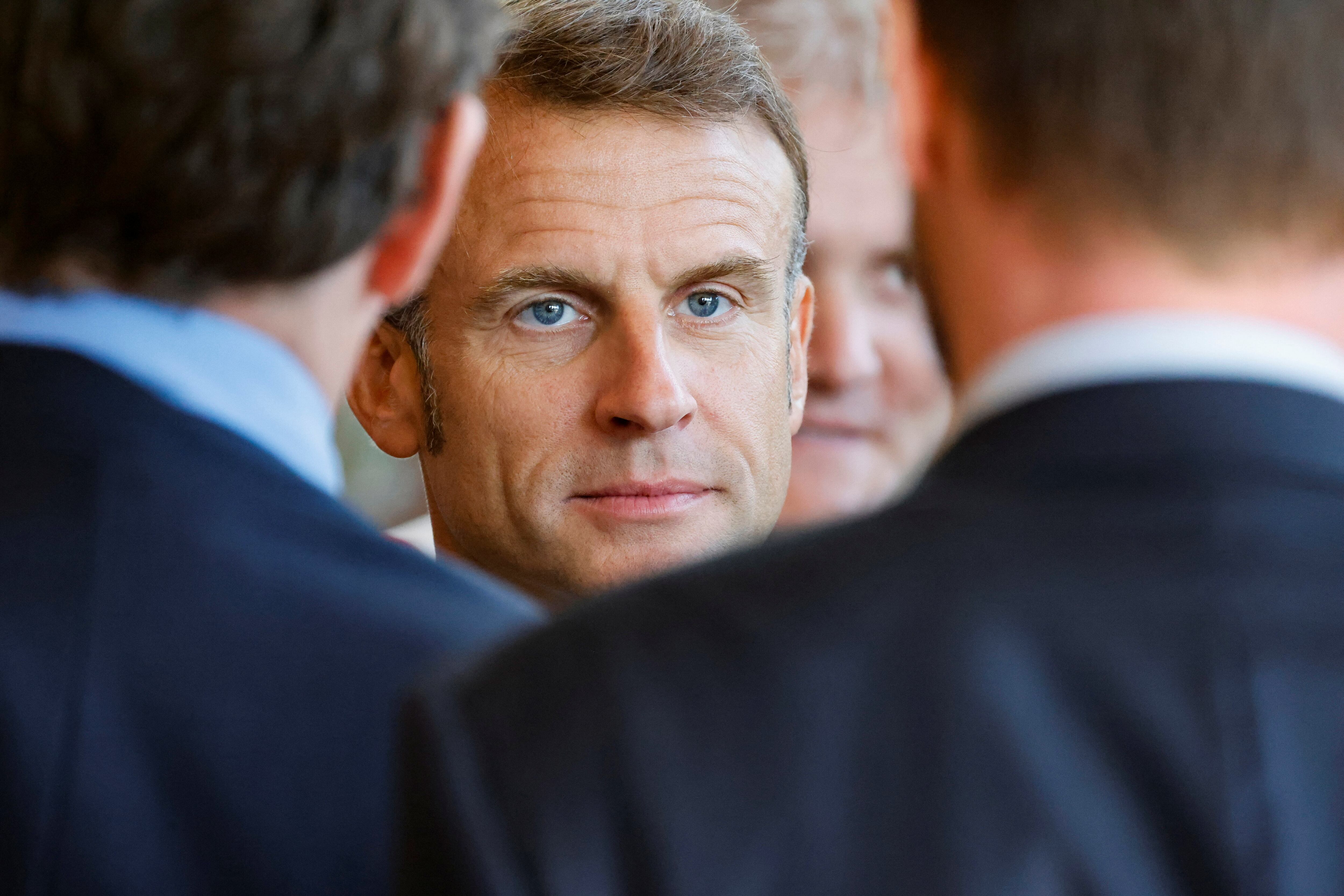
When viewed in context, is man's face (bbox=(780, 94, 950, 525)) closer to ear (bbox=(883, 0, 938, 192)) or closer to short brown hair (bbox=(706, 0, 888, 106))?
short brown hair (bbox=(706, 0, 888, 106))

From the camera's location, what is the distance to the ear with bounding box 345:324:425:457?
9.85 ft

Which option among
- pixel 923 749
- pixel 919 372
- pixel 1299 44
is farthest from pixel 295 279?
pixel 919 372

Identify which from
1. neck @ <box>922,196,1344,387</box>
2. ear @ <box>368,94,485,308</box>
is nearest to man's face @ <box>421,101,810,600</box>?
ear @ <box>368,94,485,308</box>

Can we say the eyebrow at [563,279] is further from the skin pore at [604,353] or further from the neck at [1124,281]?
the neck at [1124,281]

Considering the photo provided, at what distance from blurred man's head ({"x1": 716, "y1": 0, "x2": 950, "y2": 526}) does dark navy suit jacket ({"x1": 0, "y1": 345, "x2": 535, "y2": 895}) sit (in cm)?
255

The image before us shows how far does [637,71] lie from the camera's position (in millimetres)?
2865

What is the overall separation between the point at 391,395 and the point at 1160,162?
204 centimetres

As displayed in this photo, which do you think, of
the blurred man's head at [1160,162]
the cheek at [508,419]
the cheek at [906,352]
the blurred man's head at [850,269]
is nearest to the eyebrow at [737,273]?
the cheek at [508,419]

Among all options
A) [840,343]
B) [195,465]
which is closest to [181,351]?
[195,465]

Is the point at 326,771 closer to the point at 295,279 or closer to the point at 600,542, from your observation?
the point at 295,279

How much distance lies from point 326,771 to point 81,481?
287 millimetres

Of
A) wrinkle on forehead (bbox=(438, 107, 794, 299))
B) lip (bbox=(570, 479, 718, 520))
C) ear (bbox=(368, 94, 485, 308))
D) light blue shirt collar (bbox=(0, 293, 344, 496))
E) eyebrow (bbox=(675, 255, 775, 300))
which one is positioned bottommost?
light blue shirt collar (bbox=(0, 293, 344, 496))

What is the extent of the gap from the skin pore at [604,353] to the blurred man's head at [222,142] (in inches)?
53.7

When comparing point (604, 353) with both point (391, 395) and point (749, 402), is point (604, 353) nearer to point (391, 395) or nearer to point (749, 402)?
point (749, 402)
